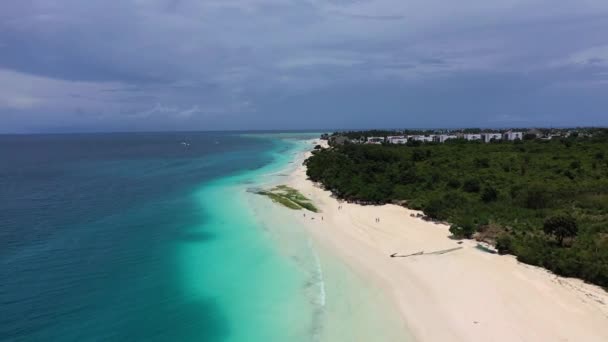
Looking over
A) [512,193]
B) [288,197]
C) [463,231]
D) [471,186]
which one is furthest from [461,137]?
[463,231]

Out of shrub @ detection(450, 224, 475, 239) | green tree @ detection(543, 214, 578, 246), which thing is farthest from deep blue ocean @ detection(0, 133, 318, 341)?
green tree @ detection(543, 214, 578, 246)

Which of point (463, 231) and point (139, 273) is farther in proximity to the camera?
point (463, 231)

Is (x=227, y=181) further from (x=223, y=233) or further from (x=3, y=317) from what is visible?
(x=3, y=317)

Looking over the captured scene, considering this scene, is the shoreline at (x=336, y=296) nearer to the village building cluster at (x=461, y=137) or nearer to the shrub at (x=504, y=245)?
the shrub at (x=504, y=245)

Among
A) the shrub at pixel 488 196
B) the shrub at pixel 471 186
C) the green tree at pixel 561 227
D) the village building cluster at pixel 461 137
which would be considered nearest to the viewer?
the green tree at pixel 561 227

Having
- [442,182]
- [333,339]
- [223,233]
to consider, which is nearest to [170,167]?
[223,233]

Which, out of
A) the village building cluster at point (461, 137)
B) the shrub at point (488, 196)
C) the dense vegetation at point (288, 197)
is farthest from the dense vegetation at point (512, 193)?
the village building cluster at point (461, 137)

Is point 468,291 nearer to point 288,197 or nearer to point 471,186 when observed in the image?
point 471,186

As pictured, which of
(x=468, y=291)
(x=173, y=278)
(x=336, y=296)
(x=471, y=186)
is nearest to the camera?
(x=468, y=291)
